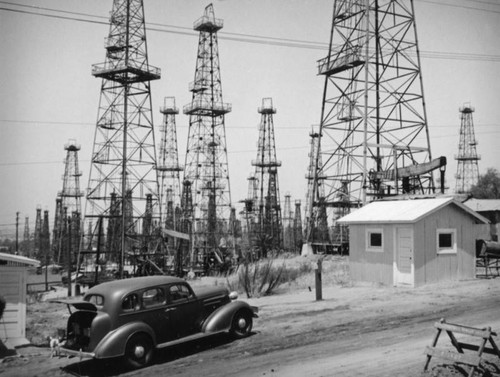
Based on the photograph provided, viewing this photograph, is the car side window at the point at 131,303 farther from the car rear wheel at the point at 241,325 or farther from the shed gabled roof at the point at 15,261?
the shed gabled roof at the point at 15,261

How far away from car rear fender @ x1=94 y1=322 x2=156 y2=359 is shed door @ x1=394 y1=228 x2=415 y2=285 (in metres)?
12.2

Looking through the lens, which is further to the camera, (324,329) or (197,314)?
(324,329)

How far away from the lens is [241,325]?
12.9m

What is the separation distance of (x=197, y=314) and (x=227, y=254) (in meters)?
31.9

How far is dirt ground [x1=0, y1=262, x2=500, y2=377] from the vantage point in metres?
9.74

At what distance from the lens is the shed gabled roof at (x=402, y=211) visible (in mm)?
20016

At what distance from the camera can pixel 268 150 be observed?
58312 millimetres

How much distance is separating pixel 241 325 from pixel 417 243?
9614 mm

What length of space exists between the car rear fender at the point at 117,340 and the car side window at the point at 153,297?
534 millimetres

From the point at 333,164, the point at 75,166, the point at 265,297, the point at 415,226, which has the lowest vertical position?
the point at 265,297

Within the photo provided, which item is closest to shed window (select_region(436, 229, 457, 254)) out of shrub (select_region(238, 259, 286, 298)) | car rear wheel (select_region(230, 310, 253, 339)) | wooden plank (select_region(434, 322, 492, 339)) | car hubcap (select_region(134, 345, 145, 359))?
shrub (select_region(238, 259, 286, 298))

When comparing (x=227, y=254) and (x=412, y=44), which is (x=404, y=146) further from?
(x=227, y=254)

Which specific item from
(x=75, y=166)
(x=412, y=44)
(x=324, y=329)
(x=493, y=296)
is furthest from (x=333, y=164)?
(x=75, y=166)

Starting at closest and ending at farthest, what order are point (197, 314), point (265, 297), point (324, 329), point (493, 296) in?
point (197, 314), point (324, 329), point (493, 296), point (265, 297)
